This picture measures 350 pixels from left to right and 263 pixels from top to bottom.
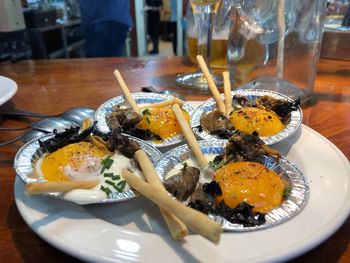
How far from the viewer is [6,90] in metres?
1.22

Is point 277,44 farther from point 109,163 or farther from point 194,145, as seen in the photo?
point 109,163

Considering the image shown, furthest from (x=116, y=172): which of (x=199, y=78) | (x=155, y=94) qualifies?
(x=199, y=78)

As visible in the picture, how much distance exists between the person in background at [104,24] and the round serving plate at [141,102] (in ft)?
4.56

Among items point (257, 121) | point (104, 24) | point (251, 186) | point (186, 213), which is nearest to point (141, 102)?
point (257, 121)

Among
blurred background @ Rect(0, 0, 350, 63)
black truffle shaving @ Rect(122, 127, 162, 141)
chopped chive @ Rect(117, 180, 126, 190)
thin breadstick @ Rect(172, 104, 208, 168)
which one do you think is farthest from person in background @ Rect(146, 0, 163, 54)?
chopped chive @ Rect(117, 180, 126, 190)

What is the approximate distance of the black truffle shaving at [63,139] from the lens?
2.56 feet

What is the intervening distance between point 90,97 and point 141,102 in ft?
0.88

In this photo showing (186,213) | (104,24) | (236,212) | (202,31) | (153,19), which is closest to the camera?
(186,213)

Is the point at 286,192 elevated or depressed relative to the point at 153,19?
elevated

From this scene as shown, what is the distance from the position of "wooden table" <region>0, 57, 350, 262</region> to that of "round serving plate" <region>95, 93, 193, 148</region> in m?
0.16

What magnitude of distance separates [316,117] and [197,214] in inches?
31.5

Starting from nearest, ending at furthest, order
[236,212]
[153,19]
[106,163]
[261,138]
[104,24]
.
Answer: [236,212] < [106,163] < [261,138] < [104,24] < [153,19]

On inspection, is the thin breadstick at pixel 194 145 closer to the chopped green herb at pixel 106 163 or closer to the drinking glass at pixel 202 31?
the chopped green herb at pixel 106 163

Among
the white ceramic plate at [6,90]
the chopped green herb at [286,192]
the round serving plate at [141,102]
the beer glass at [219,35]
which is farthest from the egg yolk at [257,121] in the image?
the white ceramic plate at [6,90]
